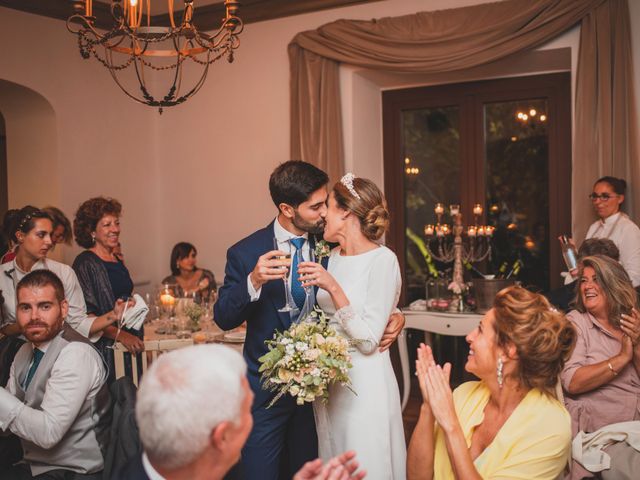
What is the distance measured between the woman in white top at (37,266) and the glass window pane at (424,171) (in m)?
3.33

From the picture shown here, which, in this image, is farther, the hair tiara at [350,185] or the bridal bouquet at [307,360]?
the hair tiara at [350,185]

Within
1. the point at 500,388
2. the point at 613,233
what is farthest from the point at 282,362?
the point at 613,233

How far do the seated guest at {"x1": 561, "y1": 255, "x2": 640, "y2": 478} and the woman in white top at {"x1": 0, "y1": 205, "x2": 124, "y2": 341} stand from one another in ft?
7.89

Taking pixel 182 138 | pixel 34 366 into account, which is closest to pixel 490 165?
pixel 182 138

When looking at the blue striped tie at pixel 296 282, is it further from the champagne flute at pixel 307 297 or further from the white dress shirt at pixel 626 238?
the white dress shirt at pixel 626 238

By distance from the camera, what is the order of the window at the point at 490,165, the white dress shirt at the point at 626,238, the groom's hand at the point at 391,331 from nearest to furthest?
the groom's hand at the point at 391,331
the white dress shirt at the point at 626,238
the window at the point at 490,165

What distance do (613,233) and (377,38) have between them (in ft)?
7.90

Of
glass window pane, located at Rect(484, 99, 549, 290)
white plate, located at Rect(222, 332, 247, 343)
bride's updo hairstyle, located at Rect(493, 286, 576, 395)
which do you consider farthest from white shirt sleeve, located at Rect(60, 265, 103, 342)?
glass window pane, located at Rect(484, 99, 549, 290)

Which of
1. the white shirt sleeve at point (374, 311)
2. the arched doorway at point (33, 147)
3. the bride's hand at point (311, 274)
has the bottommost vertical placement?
the white shirt sleeve at point (374, 311)

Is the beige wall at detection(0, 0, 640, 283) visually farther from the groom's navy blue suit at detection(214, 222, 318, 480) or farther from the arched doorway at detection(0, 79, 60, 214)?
the groom's navy blue suit at detection(214, 222, 318, 480)

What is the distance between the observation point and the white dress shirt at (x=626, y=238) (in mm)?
4562

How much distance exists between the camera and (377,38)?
5.46 m

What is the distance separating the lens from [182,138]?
22.1 ft

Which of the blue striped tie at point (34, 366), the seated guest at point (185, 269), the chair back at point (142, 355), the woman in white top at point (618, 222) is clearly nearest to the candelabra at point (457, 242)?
the woman in white top at point (618, 222)
